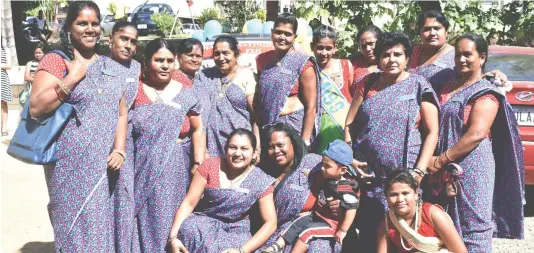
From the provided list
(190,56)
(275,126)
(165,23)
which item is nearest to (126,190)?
(275,126)

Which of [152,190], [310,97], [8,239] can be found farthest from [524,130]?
[8,239]

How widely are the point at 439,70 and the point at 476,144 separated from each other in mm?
610

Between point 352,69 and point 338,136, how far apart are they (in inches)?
21.9

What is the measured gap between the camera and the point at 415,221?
3.74m

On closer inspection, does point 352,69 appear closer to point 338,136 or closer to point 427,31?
point 338,136

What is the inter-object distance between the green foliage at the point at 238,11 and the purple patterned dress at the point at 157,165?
61.8 ft

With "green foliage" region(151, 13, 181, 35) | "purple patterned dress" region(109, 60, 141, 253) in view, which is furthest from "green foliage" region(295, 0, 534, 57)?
"green foliage" region(151, 13, 181, 35)

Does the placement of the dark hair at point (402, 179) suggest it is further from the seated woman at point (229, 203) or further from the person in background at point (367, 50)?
Result: the person in background at point (367, 50)

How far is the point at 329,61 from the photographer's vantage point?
4.91 meters

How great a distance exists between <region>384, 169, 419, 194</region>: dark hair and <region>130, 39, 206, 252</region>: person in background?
1293mm

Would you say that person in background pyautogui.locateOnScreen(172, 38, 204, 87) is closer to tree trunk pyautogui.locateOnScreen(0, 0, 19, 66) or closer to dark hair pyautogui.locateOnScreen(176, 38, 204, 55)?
dark hair pyautogui.locateOnScreen(176, 38, 204, 55)

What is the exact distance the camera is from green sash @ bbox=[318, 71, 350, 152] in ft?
15.5

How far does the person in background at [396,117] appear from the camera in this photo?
12.5 feet

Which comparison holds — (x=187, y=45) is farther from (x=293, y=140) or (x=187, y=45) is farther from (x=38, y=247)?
(x=38, y=247)
